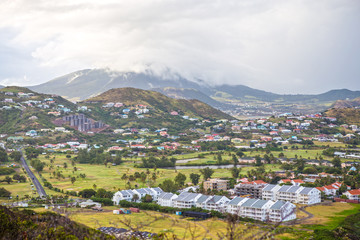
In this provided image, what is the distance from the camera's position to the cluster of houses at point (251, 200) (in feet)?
140

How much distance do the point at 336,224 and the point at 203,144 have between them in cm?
7080

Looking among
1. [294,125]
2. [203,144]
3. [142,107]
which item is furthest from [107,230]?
[142,107]

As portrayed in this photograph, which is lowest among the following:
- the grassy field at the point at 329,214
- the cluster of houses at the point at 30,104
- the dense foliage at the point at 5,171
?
the grassy field at the point at 329,214

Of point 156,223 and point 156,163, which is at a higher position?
point 156,163

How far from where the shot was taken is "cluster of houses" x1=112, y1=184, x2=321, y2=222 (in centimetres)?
4253

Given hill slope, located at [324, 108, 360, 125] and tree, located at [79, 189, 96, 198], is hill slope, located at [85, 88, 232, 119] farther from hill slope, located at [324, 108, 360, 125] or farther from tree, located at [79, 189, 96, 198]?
tree, located at [79, 189, 96, 198]

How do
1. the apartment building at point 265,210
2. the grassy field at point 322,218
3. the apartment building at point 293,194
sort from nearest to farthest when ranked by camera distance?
1. the grassy field at point 322,218
2. the apartment building at point 265,210
3. the apartment building at point 293,194

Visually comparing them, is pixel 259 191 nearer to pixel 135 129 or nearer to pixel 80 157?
pixel 80 157

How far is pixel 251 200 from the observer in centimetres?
4500

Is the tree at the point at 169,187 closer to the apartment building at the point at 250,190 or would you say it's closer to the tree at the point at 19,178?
the apartment building at the point at 250,190

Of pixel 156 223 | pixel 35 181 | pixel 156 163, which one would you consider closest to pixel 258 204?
pixel 156 223

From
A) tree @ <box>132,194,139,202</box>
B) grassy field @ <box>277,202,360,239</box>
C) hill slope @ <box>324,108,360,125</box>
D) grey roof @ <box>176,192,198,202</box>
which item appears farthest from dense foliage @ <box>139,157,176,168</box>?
hill slope @ <box>324,108,360,125</box>

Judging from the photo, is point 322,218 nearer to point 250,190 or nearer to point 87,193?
point 250,190

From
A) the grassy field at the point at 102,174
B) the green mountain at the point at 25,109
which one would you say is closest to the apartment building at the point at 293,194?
the grassy field at the point at 102,174
